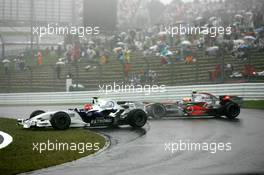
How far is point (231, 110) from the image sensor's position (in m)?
13.4

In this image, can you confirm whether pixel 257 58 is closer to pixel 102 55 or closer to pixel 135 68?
pixel 135 68

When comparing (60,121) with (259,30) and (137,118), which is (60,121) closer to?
(137,118)

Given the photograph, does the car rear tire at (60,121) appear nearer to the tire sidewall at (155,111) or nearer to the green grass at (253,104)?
the tire sidewall at (155,111)

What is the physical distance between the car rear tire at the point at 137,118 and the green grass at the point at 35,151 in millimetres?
1117

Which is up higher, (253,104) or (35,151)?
(253,104)

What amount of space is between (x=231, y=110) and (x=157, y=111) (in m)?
1.87

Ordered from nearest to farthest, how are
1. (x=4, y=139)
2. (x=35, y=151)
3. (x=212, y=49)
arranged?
(x=35, y=151), (x=4, y=139), (x=212, y=49)

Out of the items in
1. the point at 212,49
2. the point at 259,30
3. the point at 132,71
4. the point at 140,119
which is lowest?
the point at 140,119

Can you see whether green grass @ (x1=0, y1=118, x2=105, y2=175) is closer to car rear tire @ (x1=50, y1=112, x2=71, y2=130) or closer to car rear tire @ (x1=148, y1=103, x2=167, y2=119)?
car rear tire @ (x1=50, y1=112, x2=71, y2=130)

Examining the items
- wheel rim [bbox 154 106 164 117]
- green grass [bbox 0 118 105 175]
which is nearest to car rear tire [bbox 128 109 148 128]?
green grass [bbox 0 118 105 175]

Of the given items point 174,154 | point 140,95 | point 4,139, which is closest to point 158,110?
point 140,95

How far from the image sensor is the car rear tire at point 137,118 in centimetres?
1182

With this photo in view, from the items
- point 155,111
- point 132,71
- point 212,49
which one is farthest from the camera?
point 212,49

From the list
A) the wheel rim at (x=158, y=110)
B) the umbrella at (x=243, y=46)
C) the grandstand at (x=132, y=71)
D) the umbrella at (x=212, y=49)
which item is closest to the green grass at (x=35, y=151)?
the grandstand at (x=132, y=71)
